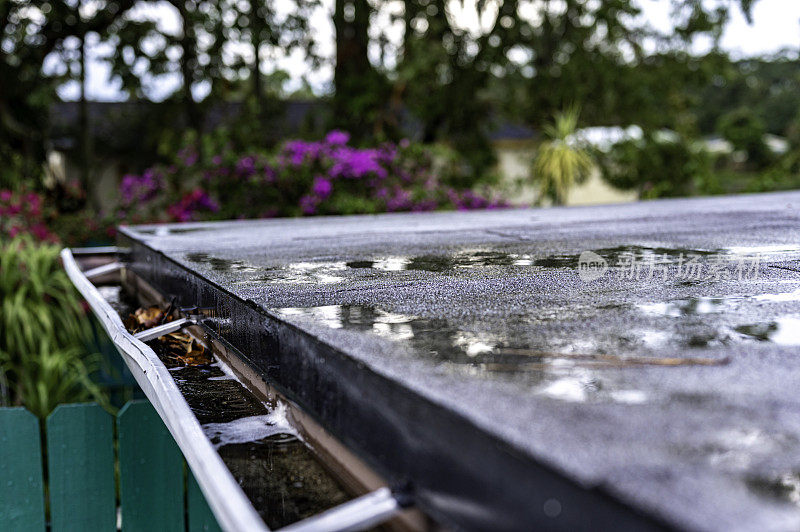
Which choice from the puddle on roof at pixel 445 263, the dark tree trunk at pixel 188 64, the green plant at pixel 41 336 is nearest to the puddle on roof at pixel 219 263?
the puddle on roof at pixel 445 263

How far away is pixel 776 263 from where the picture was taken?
70.6 inches

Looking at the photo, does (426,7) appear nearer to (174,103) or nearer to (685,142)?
(174,103)

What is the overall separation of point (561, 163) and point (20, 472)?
9.96 metres

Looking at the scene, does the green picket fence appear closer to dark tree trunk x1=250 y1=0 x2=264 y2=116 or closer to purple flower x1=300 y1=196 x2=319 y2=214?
purple flower x1=300 y1=196 x2=319 y2=214

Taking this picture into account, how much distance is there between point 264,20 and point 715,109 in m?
29.9

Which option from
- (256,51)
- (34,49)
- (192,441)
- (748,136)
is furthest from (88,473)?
(748,136)

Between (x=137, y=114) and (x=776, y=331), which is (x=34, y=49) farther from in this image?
(x=776, y=331)

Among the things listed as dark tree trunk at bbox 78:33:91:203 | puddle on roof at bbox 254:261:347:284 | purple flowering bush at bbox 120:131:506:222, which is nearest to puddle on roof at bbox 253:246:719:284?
puddle on roof at bbox 254:261:347:284

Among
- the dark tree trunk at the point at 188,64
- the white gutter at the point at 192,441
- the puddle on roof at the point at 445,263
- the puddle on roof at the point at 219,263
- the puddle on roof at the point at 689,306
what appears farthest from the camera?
the dark tree trunk at the point at 188,64

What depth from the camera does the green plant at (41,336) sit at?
3.69m

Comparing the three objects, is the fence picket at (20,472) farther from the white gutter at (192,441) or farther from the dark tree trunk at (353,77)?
the dark tree trunk at (353,77)

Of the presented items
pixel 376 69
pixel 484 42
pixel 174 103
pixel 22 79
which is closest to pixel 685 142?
pixel 484 42

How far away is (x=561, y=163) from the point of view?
37.1ft

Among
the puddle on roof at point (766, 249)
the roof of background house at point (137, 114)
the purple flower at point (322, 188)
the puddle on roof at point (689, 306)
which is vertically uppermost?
the roof of background house at point (137, 114)
